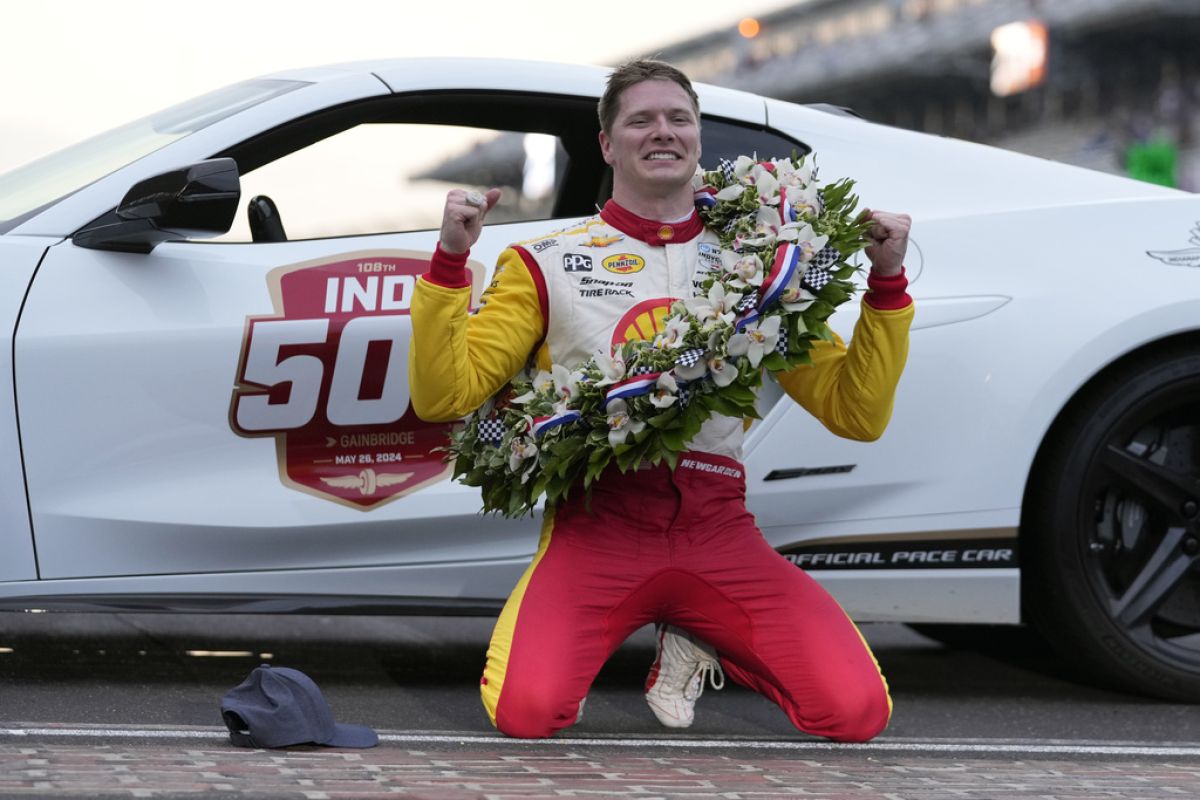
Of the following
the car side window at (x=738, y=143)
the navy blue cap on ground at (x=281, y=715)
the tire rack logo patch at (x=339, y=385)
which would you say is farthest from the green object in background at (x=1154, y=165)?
the navy blue cap on ground at (x=281, y=715)

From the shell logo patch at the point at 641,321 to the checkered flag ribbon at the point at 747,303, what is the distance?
0.16 m

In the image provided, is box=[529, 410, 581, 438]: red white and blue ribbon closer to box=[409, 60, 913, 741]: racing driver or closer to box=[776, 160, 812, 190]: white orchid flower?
box=[409, 60, 913, 741]: racing driver

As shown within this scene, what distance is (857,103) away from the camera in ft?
245

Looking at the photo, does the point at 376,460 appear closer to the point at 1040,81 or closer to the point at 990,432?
the point at 990,432

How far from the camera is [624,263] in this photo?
11.6 feet

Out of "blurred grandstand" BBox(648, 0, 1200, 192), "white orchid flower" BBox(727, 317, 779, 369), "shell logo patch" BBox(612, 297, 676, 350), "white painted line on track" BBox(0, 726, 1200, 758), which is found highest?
"blurred grandstand" BBox(648, 0, 1200, 192)

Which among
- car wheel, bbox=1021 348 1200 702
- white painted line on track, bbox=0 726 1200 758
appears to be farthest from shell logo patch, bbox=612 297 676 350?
car wheel, bbox=1021 348 1200 702

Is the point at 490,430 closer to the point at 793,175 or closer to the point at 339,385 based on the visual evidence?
the point at 339,385

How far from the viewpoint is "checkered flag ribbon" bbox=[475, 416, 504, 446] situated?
350 cm

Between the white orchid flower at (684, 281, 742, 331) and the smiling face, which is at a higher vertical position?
the smiling face

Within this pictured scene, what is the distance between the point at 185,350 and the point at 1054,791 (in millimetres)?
2023

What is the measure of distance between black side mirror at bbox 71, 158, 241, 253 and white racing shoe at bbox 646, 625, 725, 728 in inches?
52.1

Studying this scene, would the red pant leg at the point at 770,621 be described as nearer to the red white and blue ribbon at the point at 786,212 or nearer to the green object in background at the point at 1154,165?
the red white and blue ribbon at the point at 786,212

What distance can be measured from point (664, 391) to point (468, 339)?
0.43 metres
